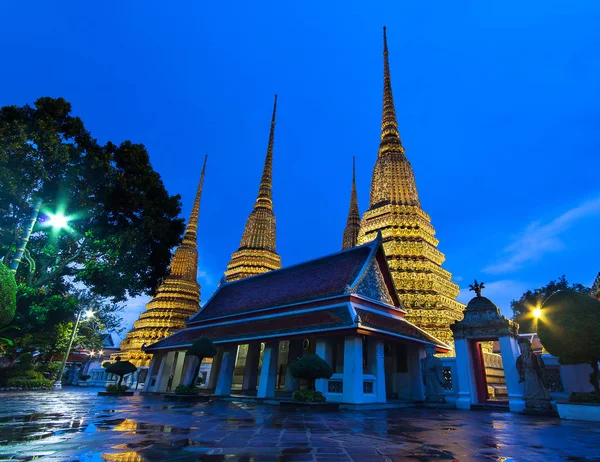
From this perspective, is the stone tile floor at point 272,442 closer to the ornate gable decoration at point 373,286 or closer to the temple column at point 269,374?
the temple column at point 269,374

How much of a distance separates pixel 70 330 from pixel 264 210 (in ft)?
78.9

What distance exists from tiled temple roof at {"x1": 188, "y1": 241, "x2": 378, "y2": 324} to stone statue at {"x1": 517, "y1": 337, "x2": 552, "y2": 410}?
283 inches

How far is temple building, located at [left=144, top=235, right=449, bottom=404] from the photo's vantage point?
1378 cm

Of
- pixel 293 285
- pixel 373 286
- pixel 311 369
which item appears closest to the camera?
pixel 311 369

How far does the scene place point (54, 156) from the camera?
1673 cm

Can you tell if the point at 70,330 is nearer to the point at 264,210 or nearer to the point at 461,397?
the point at 264,210

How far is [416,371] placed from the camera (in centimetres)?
1700

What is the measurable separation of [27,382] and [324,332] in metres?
24.1

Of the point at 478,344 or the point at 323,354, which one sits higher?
the point at 478,344

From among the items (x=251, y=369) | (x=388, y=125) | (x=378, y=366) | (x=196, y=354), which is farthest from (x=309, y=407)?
(x=388, y=125)

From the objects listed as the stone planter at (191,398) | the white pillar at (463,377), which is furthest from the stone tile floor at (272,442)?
the stone planter at (191,398)

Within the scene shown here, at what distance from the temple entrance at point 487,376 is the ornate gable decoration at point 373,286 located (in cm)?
443

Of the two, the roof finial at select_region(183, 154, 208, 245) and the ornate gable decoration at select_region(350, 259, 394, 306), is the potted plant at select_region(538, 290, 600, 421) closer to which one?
the ornate gable decoration at select_region(350, 259, 394, 306)

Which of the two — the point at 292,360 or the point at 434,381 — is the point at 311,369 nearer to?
the point at 434,381
